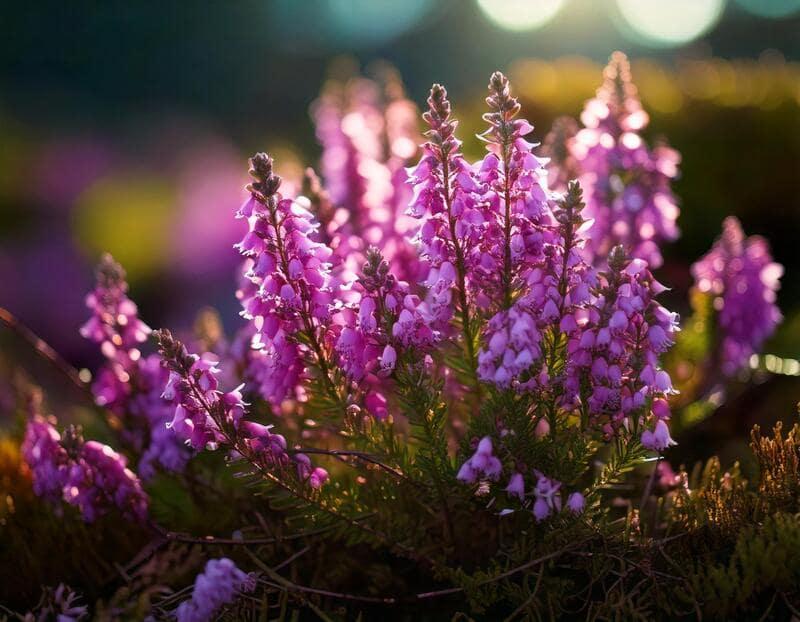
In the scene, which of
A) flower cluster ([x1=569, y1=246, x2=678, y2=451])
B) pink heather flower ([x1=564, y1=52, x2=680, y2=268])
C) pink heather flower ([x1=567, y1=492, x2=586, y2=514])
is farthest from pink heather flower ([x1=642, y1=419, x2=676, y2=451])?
pink heather flower ([x1=564, y1=52, x2=680, y2=268])

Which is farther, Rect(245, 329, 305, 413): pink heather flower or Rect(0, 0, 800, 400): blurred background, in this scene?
Rect(0, 0, 800, 400): blurred background

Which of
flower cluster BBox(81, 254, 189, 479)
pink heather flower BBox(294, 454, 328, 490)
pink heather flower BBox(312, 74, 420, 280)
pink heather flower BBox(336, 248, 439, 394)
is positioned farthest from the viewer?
pink heather flower BBox(312, 74, 420, 280)

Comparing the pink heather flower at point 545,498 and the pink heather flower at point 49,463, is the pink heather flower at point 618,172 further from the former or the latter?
the pink heather flower at point 49,463

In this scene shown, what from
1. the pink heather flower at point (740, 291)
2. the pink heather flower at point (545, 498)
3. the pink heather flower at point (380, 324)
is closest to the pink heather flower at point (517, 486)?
the pink heather flower at point (545, 498)

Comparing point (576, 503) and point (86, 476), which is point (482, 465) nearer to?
point (576, 503)

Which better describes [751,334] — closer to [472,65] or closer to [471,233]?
[471,233]

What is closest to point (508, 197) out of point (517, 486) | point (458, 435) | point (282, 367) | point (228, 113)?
point (517, 486)

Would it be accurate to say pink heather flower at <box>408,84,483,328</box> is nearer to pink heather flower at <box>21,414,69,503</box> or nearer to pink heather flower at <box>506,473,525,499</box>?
pink heather flower at <box>506,473,525,499</box>
